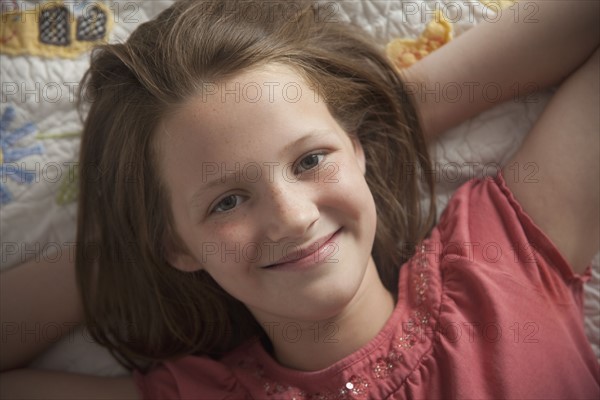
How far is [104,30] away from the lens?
1136 mm

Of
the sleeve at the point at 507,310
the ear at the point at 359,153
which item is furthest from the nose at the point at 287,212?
the sleeve at the point at 507,310

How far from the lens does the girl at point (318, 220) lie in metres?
0.82

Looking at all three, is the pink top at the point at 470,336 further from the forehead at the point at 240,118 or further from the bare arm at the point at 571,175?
the forehead at the point at 240,118

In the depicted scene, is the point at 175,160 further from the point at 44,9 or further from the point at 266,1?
the point at 44,9

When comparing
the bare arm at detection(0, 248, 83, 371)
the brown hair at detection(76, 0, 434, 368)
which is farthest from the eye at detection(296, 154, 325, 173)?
the bare arm at detection(0, 248, 83, 371)

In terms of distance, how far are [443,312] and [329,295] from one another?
0.66 feet

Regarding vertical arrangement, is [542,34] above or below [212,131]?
above

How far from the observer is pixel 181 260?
941 mm

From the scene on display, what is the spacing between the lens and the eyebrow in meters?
0.79

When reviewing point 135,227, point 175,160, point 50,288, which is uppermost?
point 175,160

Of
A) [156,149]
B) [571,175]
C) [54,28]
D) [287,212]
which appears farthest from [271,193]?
[54,28]

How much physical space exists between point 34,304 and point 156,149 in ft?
1.23

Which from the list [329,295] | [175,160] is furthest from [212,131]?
[329,295]

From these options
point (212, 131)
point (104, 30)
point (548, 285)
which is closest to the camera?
point (212, 131)
